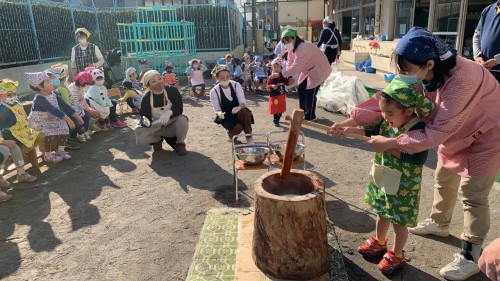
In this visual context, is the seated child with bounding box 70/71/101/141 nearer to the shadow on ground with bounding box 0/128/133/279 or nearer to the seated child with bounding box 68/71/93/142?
the seated child with bounding box 68/71/93/142

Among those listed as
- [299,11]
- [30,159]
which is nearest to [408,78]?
[30,159]

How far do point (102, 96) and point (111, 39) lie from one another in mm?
10847

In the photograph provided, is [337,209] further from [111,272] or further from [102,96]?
[102,96]

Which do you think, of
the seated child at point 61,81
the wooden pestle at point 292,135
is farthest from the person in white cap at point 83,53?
the wooden pestle at point 292,135

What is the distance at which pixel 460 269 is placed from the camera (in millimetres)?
2816

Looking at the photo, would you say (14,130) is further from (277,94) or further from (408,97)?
(408,97)

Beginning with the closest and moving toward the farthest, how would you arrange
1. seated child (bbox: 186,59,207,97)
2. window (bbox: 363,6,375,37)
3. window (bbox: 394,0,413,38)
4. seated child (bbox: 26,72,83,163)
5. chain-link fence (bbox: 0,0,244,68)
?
seated child (bbox: 26,72,83,163), chain-link fence (bbox: 0,0,244,68), seated child (bbox: 186,59,207,97), window (bbox: 394,0,413,38), window (bbox: 363,6,375,37)

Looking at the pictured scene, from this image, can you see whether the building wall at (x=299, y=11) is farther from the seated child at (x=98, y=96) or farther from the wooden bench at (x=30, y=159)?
the wooden bench at (x=30, y=159)

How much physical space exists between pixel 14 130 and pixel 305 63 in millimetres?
4792

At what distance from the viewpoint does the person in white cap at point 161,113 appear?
5848 mm

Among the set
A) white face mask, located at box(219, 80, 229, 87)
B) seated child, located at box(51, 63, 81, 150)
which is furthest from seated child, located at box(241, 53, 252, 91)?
seated child, located at box(51, 63, 81, 150)

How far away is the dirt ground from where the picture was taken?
125 inches

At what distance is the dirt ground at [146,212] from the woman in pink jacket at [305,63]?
3.85ft

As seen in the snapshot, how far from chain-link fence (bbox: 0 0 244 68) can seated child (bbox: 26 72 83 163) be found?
19.0ft
